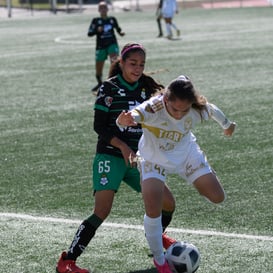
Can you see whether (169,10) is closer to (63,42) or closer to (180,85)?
(63,42)

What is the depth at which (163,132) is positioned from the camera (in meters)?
7.00

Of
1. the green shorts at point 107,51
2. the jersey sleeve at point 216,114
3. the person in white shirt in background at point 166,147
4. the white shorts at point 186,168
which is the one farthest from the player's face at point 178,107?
the green shorts at point 107,51

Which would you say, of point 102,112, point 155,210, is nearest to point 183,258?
point 155,210

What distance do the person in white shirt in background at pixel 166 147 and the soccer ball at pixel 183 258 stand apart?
0.10m

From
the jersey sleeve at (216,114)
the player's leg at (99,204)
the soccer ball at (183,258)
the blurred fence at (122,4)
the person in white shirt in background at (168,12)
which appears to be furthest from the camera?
the blurred fence at (122,4)

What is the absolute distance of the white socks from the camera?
6895 millimetres

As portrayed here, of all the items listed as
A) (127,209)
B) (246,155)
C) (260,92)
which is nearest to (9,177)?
(127,209)

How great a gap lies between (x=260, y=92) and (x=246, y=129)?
159 inches

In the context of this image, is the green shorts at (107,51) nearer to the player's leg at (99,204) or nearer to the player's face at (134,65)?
the player's face at (134,65)

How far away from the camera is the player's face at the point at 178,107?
682 centimetres

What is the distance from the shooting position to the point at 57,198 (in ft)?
32.5

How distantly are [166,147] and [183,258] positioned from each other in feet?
2.84

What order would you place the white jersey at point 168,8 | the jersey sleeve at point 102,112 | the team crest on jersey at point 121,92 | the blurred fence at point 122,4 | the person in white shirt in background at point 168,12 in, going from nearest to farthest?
the jersey sleeve at point 102,112 < the team crest on jersey at point 121,92 < the person in white shirt in background at point 168,12 < the white jersey at point 168,8 < the blurred fence at point 122,4

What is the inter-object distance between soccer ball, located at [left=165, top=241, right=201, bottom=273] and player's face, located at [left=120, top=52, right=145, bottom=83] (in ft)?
4.76
